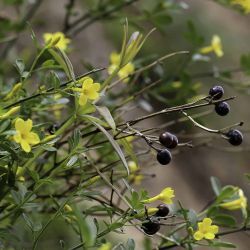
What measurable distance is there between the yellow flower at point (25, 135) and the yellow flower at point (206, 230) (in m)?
0.23

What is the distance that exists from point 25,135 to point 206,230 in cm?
25

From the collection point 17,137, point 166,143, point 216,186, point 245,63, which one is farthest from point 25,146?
point 245,63

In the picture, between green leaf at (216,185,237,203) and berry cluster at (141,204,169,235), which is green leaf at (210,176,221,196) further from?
berry cluster at (141,204,169,235)

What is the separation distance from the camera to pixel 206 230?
73cm

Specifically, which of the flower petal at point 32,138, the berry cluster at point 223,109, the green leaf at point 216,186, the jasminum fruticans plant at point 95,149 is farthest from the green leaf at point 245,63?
the flower petal at point 32,138

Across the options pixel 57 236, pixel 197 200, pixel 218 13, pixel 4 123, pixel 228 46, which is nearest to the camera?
pixel 4 123

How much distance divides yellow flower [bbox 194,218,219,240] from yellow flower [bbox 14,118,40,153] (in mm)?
227

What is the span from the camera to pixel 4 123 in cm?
66

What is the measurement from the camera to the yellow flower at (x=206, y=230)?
0.72 meters

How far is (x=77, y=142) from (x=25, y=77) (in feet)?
0.40

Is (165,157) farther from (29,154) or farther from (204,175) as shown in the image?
(204,175)

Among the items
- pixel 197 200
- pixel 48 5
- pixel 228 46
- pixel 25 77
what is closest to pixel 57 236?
pixel 25 77

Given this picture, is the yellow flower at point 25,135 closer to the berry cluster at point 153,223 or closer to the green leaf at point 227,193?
the berry cluster at point 153,223

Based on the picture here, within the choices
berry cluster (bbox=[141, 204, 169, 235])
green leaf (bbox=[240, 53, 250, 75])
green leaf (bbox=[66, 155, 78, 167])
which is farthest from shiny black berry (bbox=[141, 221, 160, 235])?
green leaf (bbox=[240, 53, 250, 75])
